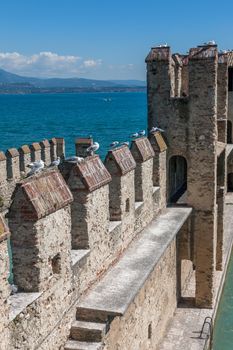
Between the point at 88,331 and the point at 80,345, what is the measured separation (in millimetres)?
272

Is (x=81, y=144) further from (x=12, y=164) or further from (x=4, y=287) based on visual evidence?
(x=4, y=287)

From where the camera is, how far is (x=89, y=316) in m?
8.90

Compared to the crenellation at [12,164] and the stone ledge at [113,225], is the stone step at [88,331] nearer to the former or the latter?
the stone ledge at [113,225]

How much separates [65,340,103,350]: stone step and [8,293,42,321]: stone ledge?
1.38m

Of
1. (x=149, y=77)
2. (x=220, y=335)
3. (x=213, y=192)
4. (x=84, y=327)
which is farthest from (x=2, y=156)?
(x=84, y=327)

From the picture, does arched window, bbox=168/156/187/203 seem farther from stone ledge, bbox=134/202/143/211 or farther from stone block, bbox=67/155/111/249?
stone block, bbox=67/155/111/249

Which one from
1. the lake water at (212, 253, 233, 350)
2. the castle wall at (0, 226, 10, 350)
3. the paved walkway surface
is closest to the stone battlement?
the castle wall at (0, 226, 10, 350)

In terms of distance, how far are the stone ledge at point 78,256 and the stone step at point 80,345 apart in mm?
1181

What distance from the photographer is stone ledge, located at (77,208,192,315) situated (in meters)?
8.89

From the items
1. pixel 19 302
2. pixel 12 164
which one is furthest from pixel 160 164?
pixel 19 302

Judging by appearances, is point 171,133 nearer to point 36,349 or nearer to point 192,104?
point 192,104

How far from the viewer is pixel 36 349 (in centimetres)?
752

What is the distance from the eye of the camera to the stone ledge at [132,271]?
889 centimetres

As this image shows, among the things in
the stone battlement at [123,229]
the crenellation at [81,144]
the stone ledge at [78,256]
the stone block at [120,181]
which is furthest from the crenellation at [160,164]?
the stone ledge at [78,256]
